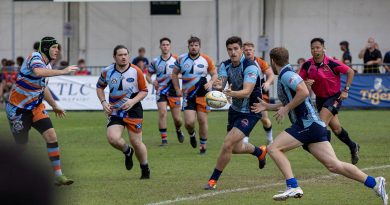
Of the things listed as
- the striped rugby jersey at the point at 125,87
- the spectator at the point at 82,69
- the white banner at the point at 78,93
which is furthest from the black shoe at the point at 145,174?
the spectator at the point at 82,69

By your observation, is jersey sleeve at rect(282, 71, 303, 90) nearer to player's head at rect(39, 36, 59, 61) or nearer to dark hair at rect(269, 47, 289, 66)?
dark hair at rect(269, 47, 289, 66)

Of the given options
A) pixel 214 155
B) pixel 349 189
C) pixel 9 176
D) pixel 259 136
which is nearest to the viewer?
pixel 9 176

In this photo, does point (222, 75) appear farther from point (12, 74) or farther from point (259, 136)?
point (12, 74)

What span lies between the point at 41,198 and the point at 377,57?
25387 mm

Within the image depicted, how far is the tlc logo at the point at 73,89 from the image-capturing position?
25.8 meters

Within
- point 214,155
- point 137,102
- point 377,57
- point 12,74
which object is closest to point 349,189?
point 137,102

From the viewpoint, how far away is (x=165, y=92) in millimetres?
16531

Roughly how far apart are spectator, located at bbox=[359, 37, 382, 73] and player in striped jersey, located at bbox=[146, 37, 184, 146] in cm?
1123

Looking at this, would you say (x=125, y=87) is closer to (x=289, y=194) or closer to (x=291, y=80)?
(x=291, y=80)

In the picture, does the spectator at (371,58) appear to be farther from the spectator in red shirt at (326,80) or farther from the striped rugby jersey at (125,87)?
the striped rugby jersey at (125,87)

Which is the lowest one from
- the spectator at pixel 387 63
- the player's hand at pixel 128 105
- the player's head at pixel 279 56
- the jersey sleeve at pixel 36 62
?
the player's hand at pixel 128 105

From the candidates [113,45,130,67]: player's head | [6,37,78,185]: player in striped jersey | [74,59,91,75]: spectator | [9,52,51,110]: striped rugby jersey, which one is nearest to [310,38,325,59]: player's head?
[113,45,130,67]: player's head

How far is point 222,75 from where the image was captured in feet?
33.2

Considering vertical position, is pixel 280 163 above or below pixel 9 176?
below
